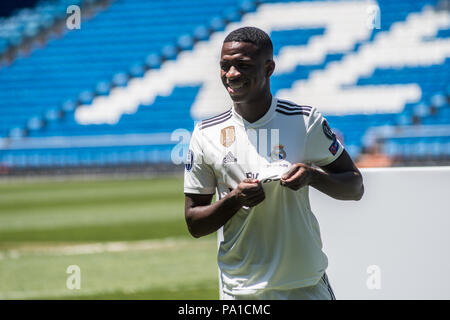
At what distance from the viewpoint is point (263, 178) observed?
9.11 ft

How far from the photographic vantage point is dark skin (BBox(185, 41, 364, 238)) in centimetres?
266

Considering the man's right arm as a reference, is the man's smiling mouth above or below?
above

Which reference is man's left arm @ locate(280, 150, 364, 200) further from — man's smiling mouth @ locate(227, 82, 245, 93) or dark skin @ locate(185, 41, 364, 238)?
man's smiling mouth @ locate(227, 82, 245, 93)

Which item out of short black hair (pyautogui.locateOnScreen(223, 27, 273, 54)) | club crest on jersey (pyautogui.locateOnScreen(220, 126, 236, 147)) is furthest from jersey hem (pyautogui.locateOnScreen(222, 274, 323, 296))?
short black hair (pyautogui.locateOnScreen(223, 27, 273, 54))

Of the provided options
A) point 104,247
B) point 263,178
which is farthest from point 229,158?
point 104,247

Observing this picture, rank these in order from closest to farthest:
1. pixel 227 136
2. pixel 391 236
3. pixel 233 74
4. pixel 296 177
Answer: pixel 296 177 → pixel 233 74 → pixel 227 136 → pixel 391 236

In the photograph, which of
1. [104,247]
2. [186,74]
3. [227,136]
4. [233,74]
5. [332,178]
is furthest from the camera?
[186,74]

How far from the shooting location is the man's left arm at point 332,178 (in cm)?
264

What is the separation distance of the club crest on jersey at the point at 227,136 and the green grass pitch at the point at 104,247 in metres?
3.95

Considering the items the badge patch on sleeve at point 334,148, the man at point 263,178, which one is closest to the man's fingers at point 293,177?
the man at point 263,178

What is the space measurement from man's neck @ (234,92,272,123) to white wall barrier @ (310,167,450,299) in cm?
151

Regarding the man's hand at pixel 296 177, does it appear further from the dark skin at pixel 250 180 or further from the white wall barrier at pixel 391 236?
the white wall barrier at pixel 391 236

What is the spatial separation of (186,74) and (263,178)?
2418 centimetres

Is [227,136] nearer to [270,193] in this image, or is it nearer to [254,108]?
[254,108]
